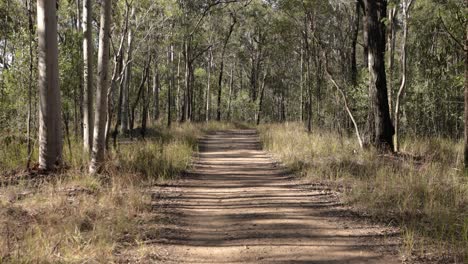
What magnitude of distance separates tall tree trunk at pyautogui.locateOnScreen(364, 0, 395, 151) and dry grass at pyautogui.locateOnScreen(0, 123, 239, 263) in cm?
589

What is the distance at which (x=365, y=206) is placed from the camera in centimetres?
679

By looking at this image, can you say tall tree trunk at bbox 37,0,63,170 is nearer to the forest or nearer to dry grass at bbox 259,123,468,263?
the forest

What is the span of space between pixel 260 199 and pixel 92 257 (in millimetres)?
3820

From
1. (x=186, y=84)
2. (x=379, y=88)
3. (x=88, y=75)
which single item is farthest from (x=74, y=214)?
(x=186, y=84)

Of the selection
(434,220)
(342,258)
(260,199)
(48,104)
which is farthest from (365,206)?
(48,104)

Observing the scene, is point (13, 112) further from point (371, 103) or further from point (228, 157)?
point (371, 103)

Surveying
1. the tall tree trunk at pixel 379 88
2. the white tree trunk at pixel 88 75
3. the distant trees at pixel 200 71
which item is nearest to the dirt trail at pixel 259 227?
the distant trees at pixel 200 71

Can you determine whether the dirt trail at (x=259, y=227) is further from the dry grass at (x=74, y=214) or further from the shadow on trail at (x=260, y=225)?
the dry grass at (x=74, y=214)

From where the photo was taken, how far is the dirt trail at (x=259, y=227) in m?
4.80

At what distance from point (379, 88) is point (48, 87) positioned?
333 inches

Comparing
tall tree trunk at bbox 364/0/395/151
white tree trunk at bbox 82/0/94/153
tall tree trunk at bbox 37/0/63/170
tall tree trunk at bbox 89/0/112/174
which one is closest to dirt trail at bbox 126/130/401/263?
tall tree trunk at bbox 89/0/112/174

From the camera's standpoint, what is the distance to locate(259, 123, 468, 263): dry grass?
5.18 metres

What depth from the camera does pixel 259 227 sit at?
5.87m

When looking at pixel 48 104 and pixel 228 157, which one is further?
pixel 228 157
